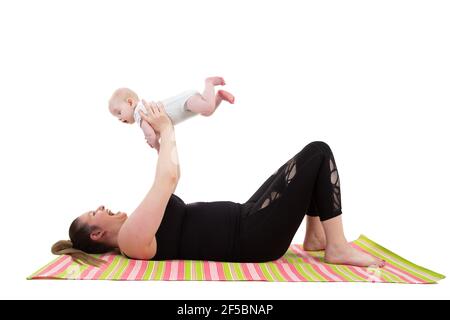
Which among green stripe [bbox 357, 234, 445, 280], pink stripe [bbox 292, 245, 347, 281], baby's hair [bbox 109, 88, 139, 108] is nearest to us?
pink stripe [bbox 292, 245, 347, 281]

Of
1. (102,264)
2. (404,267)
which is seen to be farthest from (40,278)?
(404,267)

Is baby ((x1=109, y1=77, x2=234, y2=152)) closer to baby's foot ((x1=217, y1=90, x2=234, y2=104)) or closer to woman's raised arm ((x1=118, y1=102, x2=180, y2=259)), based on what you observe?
baby's foot ((x1=217, y1=90, x2=234, y2=104))

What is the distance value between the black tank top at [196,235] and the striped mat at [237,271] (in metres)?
0.07

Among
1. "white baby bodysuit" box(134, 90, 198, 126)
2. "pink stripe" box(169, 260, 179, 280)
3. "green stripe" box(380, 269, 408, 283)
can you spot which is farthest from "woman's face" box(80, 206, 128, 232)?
"green stripe" box(380, 269, 408, 283)

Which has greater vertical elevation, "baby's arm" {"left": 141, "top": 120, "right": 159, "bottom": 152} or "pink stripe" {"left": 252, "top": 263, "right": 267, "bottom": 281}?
"baby's arm" {"left": 141, "top": 120, "right": 159, "bottom": 152}

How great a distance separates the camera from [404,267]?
14.8 ft

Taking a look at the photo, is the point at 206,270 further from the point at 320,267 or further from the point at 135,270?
the point at 320,267

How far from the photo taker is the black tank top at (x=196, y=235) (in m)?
4.49

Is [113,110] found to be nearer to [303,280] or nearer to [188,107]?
[188,107]

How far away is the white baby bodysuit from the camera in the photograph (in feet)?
14.8

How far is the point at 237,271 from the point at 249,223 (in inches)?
17.1

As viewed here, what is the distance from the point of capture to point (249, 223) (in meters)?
4.50

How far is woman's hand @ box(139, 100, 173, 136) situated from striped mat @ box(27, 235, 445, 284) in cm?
103

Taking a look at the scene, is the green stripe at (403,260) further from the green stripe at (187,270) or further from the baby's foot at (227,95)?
the baby's foot at (227,95)
